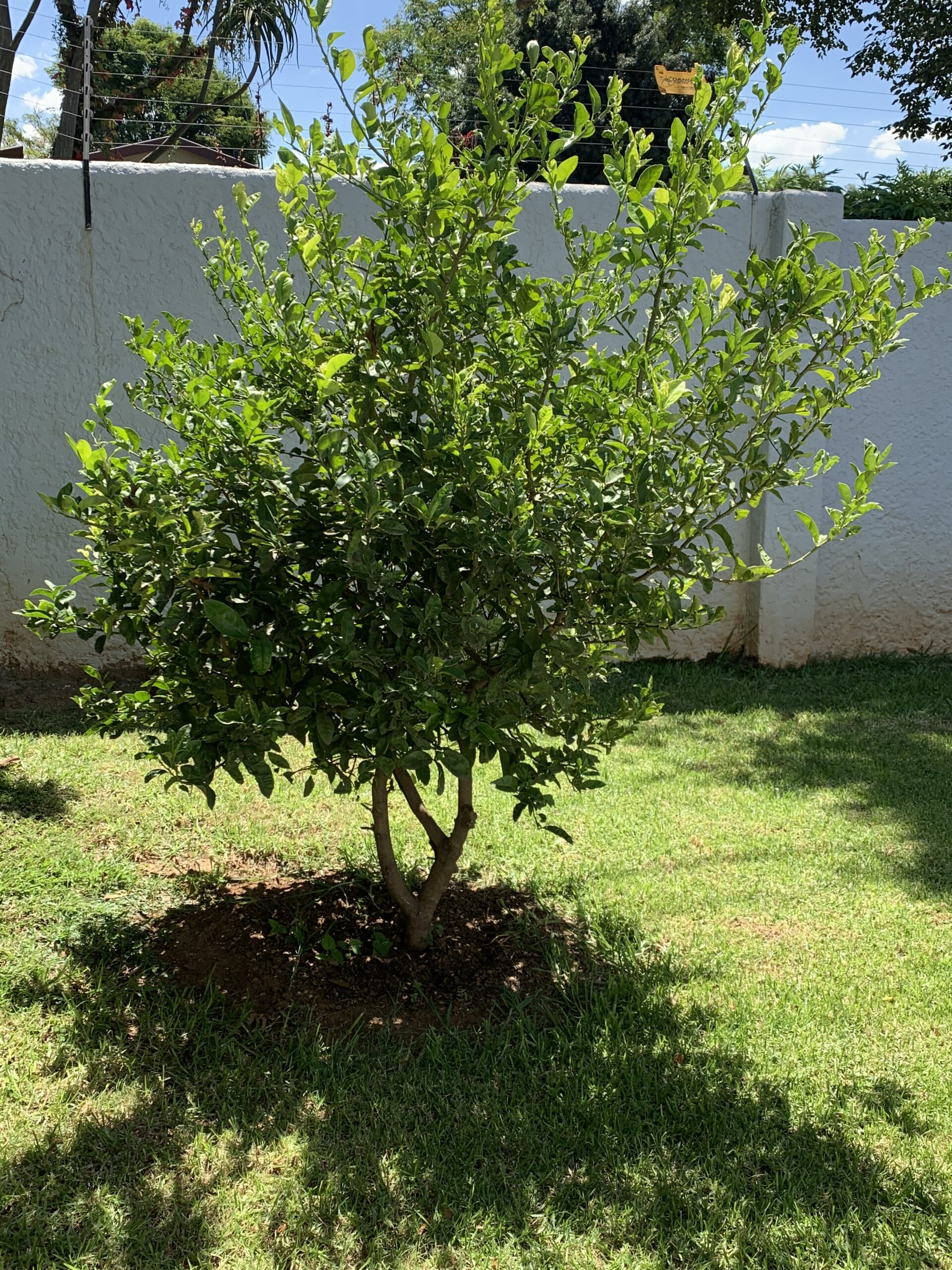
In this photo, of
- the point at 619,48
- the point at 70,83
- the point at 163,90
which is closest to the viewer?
the point at 70,83

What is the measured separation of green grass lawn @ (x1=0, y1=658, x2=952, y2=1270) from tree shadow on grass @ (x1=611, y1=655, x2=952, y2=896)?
70 mm

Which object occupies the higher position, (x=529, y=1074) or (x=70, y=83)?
(x=70, y=83)

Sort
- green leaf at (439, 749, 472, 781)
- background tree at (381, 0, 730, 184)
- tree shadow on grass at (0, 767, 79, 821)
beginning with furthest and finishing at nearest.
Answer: background tree at (381, 0, 730, 184)
tree shadow on grass at (0, 767, 79, 821)
green leaf at (439, 749, 472, 781)

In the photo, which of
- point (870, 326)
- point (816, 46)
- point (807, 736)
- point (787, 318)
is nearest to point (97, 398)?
Answer: point (787, 318)

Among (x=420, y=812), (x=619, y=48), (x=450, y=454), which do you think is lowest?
(x=420, y=812)

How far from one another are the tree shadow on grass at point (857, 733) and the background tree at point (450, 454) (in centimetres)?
127

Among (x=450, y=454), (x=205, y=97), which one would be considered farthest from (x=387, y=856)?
(x=205, y=97)

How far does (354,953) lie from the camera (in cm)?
330

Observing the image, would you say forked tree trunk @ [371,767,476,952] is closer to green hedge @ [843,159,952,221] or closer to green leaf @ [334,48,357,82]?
green leaf @ [334,48,357,82]

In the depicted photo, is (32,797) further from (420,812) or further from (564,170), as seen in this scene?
(564,170)

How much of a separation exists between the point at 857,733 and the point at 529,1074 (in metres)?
3.42

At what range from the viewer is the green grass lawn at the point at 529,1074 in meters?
2.30

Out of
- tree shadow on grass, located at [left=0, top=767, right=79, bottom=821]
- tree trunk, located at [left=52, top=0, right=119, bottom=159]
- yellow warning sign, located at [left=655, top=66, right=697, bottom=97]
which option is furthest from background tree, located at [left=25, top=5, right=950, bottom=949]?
tree trunk, located at [left=52, top=0, right=119, bottom=159]

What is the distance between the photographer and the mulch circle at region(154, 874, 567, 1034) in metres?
3.10
